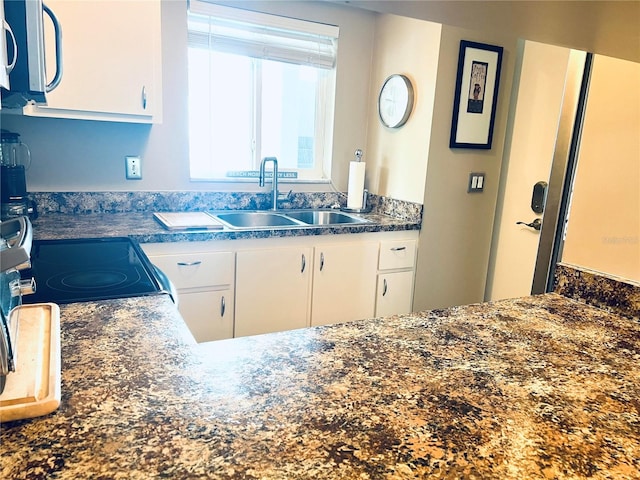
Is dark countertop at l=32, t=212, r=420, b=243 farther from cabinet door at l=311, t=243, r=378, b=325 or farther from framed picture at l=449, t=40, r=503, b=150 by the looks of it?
framed picture at l=449, t=40, r=503, b=150

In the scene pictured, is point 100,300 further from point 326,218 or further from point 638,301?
point 326,218

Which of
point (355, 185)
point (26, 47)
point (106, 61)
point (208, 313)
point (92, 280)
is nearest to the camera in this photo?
point (26, 47)

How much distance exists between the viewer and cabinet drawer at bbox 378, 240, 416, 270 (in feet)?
8.55

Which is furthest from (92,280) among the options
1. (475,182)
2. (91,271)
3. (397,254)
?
(475,182)

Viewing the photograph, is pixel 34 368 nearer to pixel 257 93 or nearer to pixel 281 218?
pixel 281 218

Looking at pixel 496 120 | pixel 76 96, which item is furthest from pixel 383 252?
pixel 76 96

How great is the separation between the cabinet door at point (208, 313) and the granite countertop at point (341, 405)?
3.84ft

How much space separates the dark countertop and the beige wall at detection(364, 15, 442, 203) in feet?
1.37

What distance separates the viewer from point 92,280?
1.30 meters

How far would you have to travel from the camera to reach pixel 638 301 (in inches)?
41.1

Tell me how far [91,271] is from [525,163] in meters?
2.43

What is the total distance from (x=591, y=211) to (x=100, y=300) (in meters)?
1.29

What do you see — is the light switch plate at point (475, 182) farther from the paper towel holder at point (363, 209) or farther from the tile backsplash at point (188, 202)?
the paper towel holder at point (363, 209)

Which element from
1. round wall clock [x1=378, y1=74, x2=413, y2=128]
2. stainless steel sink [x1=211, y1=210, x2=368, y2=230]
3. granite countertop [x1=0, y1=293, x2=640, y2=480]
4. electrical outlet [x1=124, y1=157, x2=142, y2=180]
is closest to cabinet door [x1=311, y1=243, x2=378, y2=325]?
stainless steel sink [x1=211, y1=210, x2=368, y2=230]
